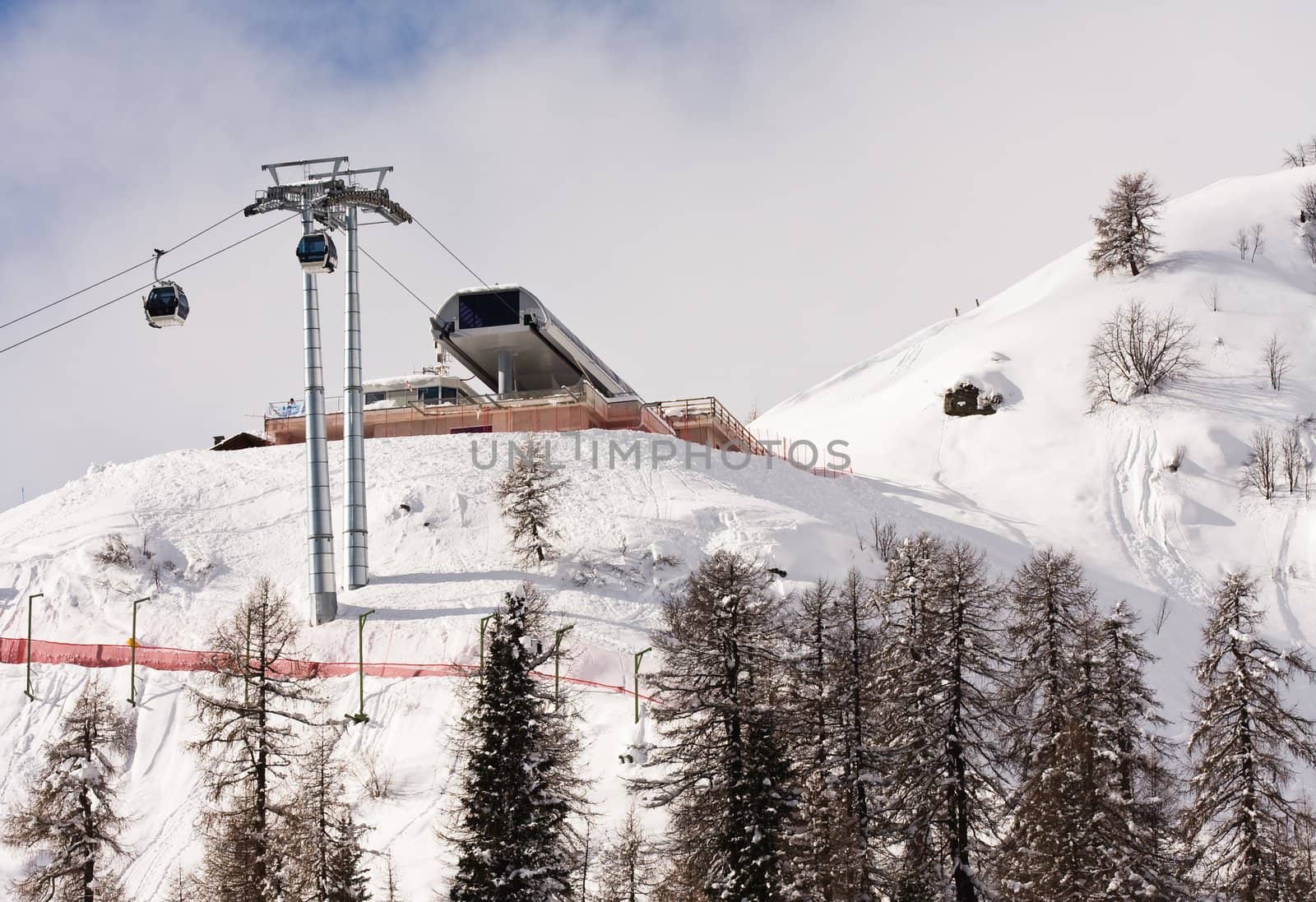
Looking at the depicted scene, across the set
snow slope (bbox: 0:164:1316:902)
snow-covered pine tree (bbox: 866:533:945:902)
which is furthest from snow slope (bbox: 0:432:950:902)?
snow-covered pine tree (bbox: 866:533:945:902)

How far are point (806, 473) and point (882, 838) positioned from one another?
Result: 37613 mm

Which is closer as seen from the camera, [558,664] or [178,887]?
[178,887]

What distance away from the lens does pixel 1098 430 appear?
76562mm

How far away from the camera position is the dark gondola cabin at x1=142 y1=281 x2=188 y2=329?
1288 inches

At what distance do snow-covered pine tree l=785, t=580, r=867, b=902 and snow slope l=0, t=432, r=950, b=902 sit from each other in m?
5.71

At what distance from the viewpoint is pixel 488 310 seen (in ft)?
231

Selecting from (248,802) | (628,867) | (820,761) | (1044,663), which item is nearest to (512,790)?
(628,867)

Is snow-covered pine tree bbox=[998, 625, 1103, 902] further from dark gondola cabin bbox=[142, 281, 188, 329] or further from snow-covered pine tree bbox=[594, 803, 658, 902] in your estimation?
dark gondola cabin bbox=[142, 281, 188, 329]

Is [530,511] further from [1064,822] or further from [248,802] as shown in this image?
[1064,822]

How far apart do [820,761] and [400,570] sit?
1016 inches

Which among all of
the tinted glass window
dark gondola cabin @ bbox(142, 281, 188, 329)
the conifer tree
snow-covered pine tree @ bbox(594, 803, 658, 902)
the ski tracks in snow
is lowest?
the conifer tree

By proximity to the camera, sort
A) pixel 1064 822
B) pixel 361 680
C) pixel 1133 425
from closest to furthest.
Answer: pixel 1064 822 → pixel 361 680 → pixel 1133 425

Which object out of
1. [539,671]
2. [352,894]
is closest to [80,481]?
[539,671]

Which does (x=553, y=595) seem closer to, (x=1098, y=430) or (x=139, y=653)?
(x=139, y=653)
